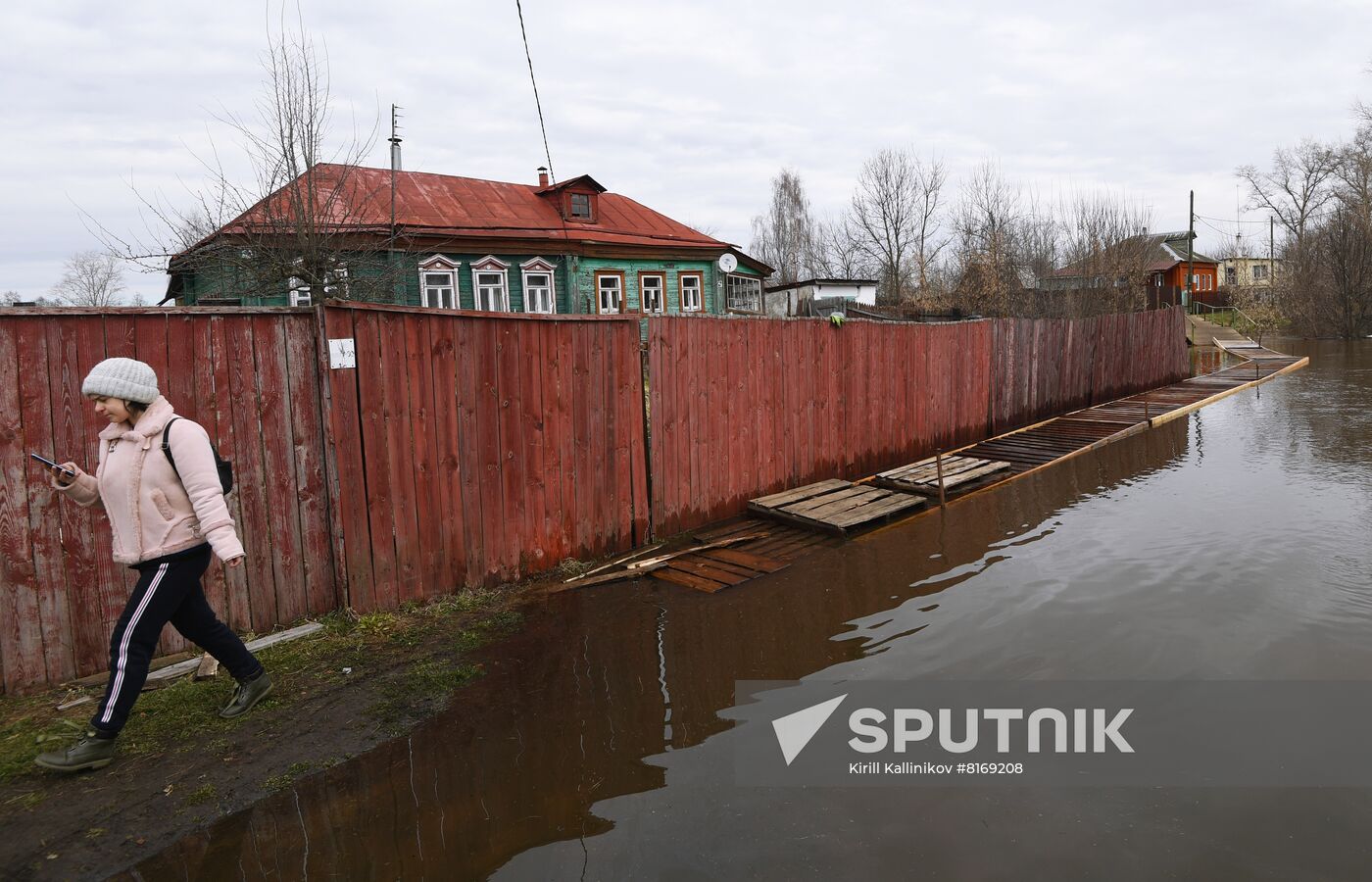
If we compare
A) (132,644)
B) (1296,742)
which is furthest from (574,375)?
(1296,742)

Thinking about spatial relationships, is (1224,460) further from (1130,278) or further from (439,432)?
(1130,278)

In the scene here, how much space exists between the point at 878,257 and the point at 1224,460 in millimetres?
39095

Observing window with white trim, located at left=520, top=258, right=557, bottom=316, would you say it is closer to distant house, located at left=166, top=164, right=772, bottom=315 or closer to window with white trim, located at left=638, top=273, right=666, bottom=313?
distant house, located at left=166, top=164, right=772, bottom=315

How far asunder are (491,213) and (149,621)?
21341 millimetres

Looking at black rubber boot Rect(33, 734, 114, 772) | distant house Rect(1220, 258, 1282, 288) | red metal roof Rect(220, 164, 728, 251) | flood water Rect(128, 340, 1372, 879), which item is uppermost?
distant house Rect(1220, 258, 1282, 288)

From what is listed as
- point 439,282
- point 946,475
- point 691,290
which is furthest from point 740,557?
point 691,290

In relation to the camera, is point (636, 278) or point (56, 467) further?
point (636, 278)

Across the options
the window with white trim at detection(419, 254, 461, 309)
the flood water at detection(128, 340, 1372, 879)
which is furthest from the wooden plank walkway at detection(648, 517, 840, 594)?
the window with white trim at detection(419, 254, 461, 309)

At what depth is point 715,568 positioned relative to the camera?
20.7 feet

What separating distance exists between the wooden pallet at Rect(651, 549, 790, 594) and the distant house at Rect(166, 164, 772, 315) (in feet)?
38.6

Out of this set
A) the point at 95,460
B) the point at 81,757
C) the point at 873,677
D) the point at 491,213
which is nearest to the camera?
the point at 81,757

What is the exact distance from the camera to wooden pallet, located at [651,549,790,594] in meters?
6.00

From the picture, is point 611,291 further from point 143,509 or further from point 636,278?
point 143,509

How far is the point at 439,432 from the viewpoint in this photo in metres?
5.38
